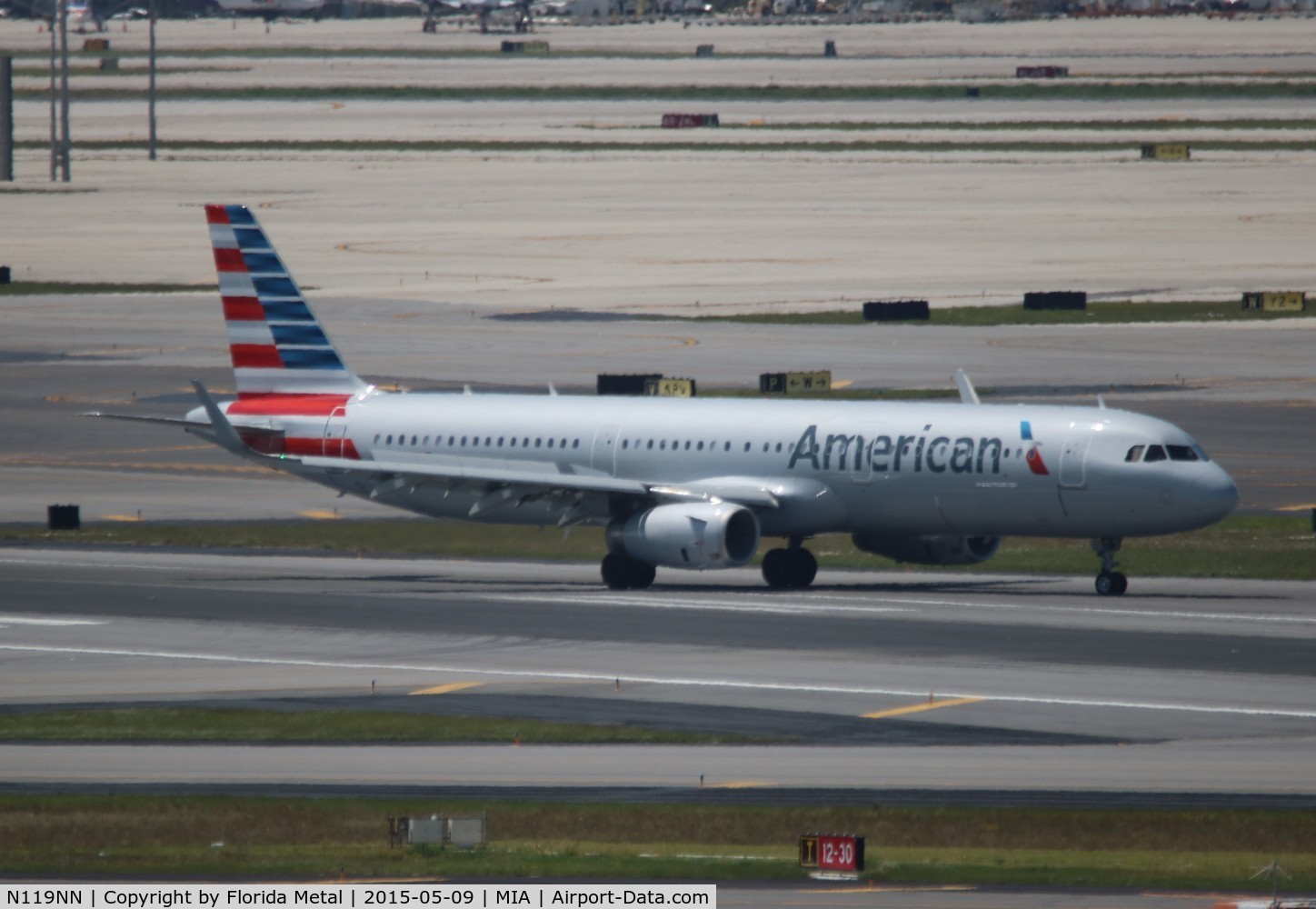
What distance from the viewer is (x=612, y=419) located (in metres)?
64.2

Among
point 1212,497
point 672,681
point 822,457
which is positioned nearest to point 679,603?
point 822,457

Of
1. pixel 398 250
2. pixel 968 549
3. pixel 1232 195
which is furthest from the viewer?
pixel 1232 195

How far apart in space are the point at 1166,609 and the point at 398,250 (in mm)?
100249

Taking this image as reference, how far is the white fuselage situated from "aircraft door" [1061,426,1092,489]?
29 mm

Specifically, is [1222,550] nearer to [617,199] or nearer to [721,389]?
[721,389]

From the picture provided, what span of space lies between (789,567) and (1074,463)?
800 centimetres

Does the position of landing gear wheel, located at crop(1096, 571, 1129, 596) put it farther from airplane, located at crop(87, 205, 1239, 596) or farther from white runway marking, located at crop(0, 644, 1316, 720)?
white runway marking, located at crop(0, 644, 1316, 720)

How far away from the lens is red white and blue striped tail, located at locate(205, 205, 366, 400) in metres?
67.9

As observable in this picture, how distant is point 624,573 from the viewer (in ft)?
203

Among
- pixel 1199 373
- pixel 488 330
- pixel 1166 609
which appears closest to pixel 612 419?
pixel 1166 609

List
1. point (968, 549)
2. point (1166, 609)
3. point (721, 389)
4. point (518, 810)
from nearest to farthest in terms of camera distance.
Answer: point (518, 810), point (1166, 609), point (968, 549), point (721, 389)

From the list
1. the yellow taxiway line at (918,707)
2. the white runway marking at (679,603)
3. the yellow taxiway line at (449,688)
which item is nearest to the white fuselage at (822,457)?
the white runway marking at (679,603)

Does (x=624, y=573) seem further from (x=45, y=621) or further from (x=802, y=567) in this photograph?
(x=45, y=621)
